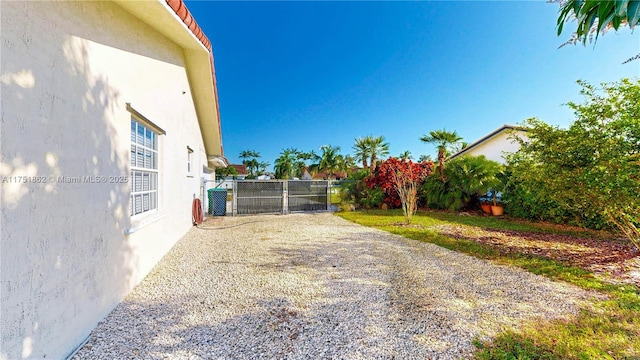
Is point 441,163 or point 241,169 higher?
point 241,169

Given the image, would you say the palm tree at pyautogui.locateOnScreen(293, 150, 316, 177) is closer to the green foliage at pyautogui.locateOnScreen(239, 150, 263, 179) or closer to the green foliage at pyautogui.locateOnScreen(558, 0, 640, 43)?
the green foliage at pyautogui.locateOnScreen(239, 150, 263, 179)

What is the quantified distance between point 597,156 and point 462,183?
7721 mm

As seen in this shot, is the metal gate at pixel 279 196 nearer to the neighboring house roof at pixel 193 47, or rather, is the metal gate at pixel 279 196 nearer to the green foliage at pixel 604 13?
the neighboring house roof at pixel 193 47

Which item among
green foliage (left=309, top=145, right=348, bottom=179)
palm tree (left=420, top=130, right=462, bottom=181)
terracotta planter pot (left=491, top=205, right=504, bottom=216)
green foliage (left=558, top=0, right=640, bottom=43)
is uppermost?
green foliage (left=309, top=145, right=348, bottom=179)

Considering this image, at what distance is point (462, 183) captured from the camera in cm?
1183

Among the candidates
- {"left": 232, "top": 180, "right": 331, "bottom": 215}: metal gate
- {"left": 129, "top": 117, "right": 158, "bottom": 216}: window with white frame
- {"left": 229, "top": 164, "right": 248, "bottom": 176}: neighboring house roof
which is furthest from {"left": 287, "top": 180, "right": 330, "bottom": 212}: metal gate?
{"left": 229, "top": 164, "right": 248, "bottom": 176}: neighboring house roof

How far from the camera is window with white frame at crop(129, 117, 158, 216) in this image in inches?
156

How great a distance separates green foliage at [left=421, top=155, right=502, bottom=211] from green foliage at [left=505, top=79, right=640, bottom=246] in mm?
5742

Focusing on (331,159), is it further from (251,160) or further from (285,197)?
(285,197)

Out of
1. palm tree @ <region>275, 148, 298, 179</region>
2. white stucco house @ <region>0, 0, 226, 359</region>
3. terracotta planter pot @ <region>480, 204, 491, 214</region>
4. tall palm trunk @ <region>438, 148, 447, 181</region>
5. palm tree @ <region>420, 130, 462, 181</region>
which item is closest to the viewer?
white stucco house @ <region>0, 0, 226, 359</region>

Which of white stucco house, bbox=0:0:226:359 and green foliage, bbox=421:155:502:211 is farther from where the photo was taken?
green foliage, bbox=421:155:502:211

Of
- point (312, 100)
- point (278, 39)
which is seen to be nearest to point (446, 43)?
point (278, 39)

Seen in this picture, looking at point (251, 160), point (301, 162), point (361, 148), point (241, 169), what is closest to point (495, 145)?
point (361, 148)

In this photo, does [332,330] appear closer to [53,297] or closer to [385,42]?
[53,297]
